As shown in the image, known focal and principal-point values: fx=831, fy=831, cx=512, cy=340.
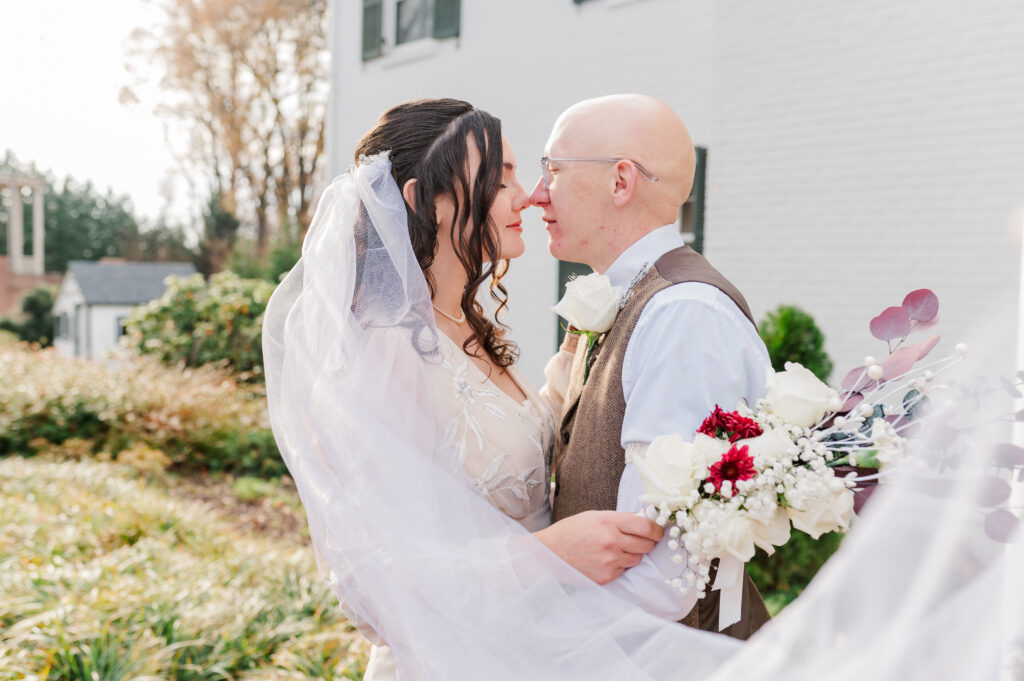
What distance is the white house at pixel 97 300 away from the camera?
27125mm

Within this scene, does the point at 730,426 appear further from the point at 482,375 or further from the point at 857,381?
the point at 482,375

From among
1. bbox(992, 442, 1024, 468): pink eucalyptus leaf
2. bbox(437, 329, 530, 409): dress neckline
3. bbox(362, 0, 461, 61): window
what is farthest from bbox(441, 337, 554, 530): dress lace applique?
bbox(362, 0, 461, 61): window

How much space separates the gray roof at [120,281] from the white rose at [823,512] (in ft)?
92.0

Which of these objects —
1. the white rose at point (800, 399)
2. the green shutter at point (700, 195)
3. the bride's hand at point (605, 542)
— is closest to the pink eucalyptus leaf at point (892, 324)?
the white rose at point (800, 399)

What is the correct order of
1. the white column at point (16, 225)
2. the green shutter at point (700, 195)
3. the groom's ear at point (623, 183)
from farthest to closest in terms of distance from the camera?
the white column at point (16, 225), the green shutter at point (700, 195), the groom's ear at point (623, 183)

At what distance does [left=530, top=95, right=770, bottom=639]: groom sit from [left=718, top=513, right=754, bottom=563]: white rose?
9.7 inches

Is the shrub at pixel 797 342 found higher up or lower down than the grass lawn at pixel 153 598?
higher up

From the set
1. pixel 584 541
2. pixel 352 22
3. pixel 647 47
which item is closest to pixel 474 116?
pixel 584 541

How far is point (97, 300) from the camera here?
1073 inches

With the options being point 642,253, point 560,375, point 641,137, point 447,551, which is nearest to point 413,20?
point 560,375

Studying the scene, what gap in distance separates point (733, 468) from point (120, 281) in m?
30.9

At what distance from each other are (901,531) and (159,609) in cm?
407

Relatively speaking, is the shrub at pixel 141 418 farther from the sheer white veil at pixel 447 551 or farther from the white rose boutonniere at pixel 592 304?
the white rose boutonniere at pixel 592 304

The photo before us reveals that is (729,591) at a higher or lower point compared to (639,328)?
lower
